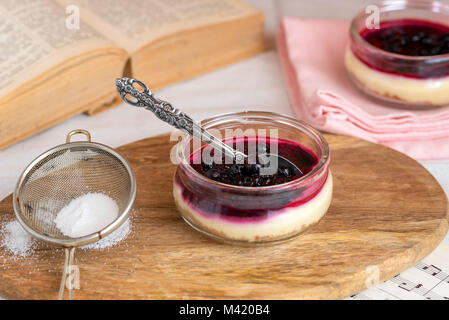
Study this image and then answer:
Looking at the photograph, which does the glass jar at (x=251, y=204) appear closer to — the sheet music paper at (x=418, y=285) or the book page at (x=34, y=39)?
the sheet music paper at (x=418, y=285)

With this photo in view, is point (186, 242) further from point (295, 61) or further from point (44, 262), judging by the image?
point (295, 61)

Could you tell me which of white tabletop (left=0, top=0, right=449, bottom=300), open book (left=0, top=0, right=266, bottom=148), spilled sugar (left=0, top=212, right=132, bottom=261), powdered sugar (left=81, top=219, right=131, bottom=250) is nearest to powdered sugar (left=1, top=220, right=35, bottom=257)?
spilled sugar (left=0, top=212, right=132, bottom=261)

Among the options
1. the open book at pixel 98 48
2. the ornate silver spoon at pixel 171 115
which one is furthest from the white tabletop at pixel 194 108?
the ornate silver spoon at pixel 171 115

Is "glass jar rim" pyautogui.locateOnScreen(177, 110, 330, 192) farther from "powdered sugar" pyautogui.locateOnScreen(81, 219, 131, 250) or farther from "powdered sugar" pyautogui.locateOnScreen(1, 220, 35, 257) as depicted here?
"powdered sugar" pyautogui.locateOnScreen(1, 220, 35, 257)

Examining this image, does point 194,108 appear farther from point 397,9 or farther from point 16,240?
point 16,240
